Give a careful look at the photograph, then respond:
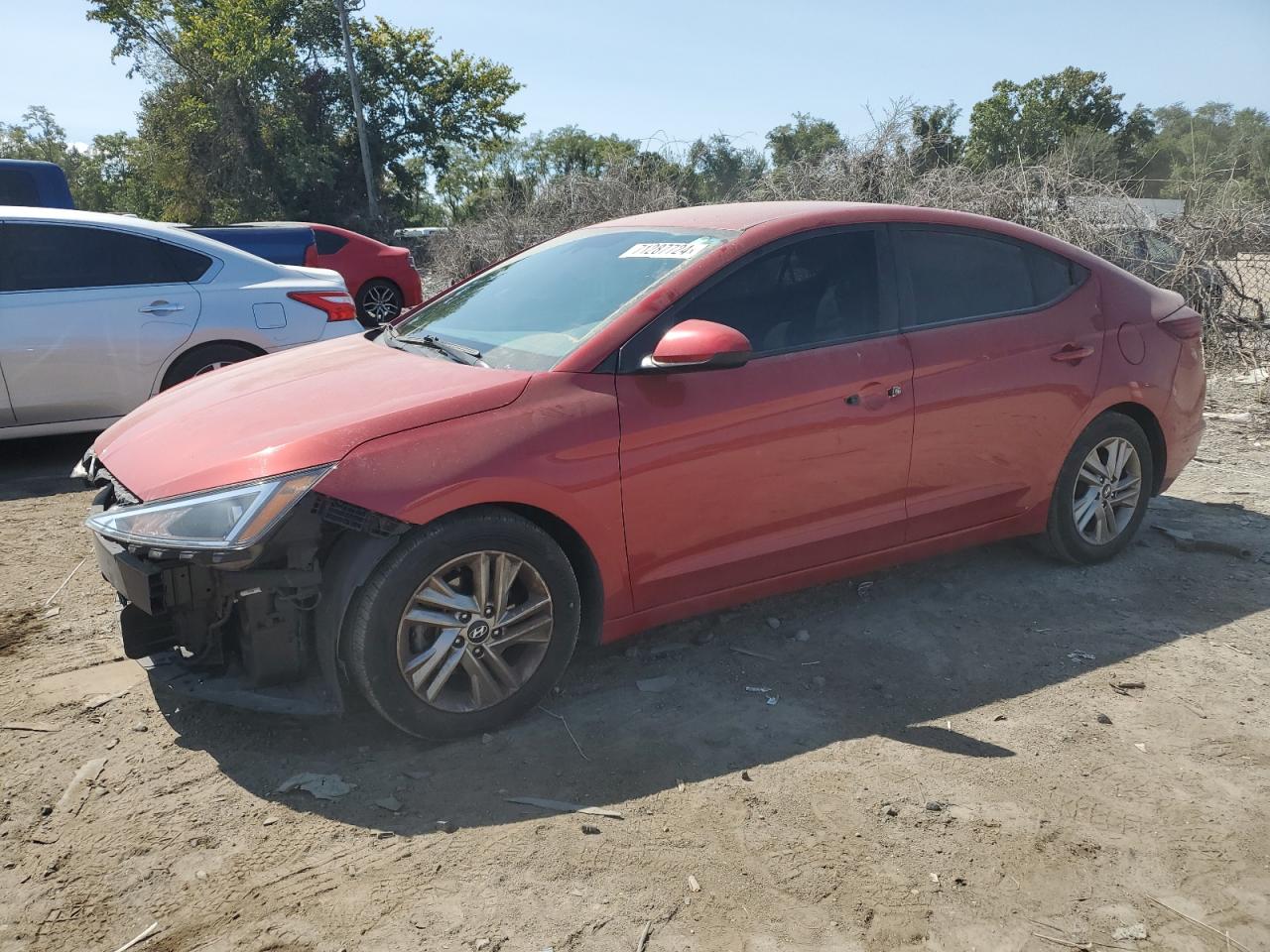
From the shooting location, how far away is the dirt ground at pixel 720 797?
254cm

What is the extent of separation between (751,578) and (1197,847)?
1.64 metres

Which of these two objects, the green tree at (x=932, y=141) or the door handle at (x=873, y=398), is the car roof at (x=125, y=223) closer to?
the door handle at (x=873, y=398)

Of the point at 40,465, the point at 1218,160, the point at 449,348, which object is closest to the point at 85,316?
the point at 40,465

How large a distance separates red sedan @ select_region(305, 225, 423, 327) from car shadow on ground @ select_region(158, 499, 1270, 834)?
9.97 metres

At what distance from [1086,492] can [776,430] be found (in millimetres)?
1912

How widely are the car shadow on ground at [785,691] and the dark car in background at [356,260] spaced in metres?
9.12

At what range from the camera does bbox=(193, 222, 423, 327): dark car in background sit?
12.2m

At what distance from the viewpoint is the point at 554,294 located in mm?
4051

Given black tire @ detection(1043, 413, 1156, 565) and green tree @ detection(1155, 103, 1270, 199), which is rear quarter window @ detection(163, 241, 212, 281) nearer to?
black tire @ detection(1043, 413, 1156, 565)

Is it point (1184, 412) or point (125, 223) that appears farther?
point (125, 223)

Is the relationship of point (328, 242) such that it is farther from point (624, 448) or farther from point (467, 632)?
point (467, 632)

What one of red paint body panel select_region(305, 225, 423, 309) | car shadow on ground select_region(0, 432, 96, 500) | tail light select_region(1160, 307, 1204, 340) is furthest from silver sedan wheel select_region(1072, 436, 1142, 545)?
red paint body panel select_region(305, 225, 423, 309)

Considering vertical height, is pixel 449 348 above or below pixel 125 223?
below

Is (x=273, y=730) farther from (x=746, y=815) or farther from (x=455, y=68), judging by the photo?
(x=455, y=68)
